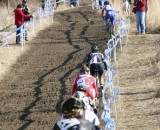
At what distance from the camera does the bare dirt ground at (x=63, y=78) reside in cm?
1570

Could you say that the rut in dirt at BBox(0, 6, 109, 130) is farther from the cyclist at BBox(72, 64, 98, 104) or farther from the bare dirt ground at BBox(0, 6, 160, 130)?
the cyclist at BBox(72, 64, 98, 104)

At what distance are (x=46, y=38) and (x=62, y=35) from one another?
0.95 meters

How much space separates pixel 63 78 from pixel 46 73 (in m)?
1.51

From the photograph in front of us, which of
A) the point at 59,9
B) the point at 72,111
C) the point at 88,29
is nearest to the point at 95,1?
the point at 59,9

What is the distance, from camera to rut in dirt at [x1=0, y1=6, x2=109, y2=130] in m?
16.0

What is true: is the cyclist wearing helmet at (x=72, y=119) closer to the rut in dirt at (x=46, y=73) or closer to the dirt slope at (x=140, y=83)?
the dirt slope at (x=140, y=83)

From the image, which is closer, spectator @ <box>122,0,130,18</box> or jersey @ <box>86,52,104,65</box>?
Answer: jersey @ <box>86,52,104,65</box>

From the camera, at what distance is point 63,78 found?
20.7 m

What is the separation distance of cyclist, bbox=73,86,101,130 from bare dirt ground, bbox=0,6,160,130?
2471 mm

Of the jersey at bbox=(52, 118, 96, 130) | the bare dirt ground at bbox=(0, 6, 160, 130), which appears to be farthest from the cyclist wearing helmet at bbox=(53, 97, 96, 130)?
the bare dirt ground at bbox=(0, 6, 160, 130)

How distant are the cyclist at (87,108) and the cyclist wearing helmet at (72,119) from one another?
47 centimetres

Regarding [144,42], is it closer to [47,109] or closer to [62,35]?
[62,35]

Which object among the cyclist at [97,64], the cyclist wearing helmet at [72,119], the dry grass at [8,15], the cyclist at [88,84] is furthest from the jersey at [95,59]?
the dry grass at [8,15]

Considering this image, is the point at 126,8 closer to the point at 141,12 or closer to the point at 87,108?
the point at 141,12
